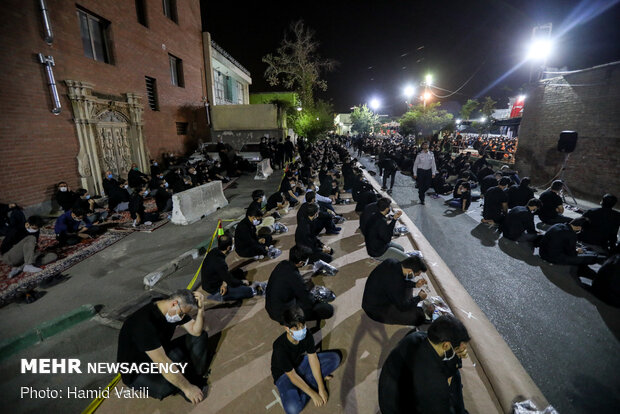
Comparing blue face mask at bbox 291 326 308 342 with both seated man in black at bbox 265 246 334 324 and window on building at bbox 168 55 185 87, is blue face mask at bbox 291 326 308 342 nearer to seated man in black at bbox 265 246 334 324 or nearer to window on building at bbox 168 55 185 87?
seated man in black at bbox 265 246 334 324

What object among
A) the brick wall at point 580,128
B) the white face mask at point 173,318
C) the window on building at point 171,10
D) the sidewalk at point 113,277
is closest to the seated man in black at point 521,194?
the brick wall at point 580,128

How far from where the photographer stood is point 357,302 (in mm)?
4711

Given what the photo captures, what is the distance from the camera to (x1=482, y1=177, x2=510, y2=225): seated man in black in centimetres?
800

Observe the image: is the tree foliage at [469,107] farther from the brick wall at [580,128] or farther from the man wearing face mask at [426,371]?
the man wearing face mask at [426,371]

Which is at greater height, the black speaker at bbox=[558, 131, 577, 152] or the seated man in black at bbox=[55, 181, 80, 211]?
the black speaker at bbox=[558, 131, 577, 152]

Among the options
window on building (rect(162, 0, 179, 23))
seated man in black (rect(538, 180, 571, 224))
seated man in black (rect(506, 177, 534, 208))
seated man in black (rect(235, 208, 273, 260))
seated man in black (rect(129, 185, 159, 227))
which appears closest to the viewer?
seated man in black (rect(235, 208, 273, 260))

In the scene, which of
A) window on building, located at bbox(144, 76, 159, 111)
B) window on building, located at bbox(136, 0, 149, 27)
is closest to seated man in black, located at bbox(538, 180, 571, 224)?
window on building, located at bbox(144, 76, 159, 111)

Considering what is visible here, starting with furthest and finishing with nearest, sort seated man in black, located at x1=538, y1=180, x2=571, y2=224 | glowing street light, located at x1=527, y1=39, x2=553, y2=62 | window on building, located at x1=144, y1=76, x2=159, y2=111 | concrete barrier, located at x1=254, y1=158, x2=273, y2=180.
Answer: concrete barrier, located at x1=254, y1=158, x2=273, y2=180
window on building, located at x1=144, y1=76, x2=159, y2=111
glowing street light, located at x1=527, y1=39, x2=553, y2=62
seated man in black, located at x1=538, y1=180, x2=571, y2=224

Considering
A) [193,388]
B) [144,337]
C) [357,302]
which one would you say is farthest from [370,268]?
[144,337]

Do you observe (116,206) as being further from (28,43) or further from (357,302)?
(357,302)

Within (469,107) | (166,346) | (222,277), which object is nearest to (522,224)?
(222,277)

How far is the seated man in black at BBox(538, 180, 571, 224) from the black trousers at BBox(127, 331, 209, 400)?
9.21m

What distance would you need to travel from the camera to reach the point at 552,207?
300 inches

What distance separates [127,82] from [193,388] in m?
14.6
